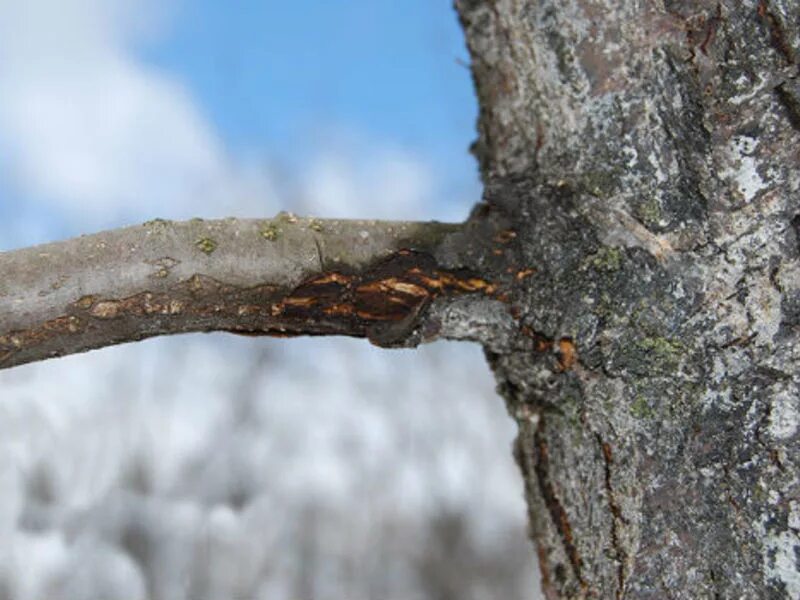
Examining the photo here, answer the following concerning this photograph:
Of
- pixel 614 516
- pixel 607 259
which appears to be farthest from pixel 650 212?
pixel 614 516

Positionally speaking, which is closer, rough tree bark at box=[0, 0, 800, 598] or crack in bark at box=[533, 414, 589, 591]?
rough tree bark at box=[0, 0, 800, 598]

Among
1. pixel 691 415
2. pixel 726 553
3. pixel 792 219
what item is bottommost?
pixel 726 553

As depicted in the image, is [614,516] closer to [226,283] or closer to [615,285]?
[615,285]

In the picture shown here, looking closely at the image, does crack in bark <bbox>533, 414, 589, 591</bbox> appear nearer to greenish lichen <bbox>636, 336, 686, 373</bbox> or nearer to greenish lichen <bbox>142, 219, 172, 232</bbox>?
greenish lichen <bbox>636, 336, 686, 373</bbox>

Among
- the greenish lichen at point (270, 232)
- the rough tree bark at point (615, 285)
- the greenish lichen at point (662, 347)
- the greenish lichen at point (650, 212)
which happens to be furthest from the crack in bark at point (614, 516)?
the greenish lichen at point (270, 232)

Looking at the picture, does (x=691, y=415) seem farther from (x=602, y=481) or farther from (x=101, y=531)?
(x=101, y=531)

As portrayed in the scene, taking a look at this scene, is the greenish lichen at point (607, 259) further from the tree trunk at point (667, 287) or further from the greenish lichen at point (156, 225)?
the greenish lichen at point (156, 225)

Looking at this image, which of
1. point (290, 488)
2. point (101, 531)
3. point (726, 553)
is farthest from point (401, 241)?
point (290, 488)

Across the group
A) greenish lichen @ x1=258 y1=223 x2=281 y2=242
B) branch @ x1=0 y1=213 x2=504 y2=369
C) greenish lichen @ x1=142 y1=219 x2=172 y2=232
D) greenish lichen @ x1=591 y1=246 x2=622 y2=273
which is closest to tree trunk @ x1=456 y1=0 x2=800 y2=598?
greenish lichen @ x1=591 y1=246 x2=622 y2=273
